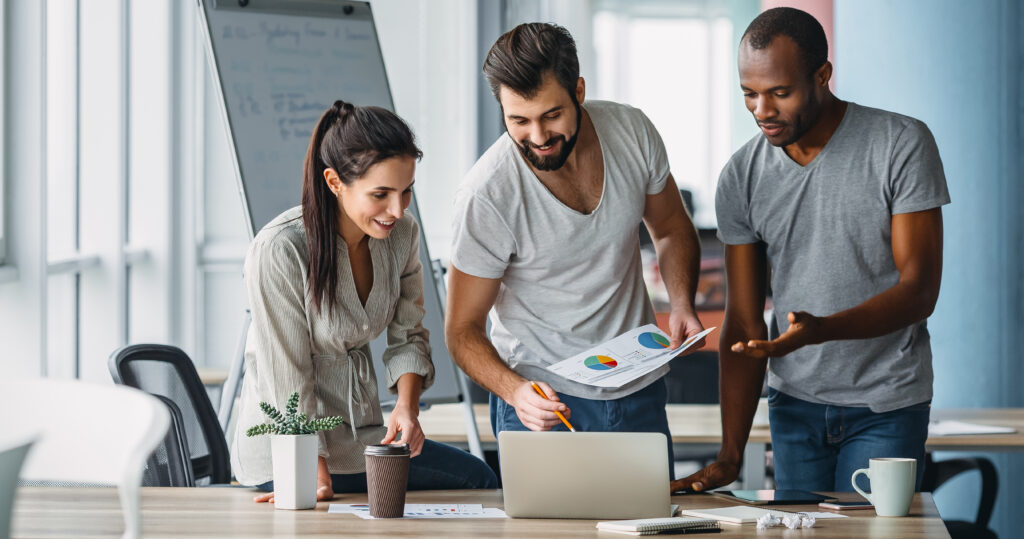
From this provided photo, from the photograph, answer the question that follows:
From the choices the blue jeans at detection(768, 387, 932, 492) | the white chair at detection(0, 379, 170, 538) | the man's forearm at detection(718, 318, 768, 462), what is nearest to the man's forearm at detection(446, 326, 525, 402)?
the man's forearm at detection(718, 318, 768, 462)

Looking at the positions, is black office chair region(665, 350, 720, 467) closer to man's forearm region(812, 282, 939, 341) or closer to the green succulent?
man's forearm region(812, 282, 939, 341)

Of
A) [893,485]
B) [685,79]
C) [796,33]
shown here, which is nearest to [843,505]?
[893,485]

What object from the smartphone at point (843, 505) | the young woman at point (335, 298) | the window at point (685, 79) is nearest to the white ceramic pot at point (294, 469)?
the young woman at point (335, 298)

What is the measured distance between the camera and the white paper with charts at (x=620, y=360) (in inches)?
79.4

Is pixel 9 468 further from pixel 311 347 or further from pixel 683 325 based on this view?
pixel 683 325

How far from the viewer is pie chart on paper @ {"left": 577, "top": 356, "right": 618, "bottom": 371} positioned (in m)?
2.03

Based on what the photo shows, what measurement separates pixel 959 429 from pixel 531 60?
1.79m

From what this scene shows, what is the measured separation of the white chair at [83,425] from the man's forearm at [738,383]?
4.58 feet

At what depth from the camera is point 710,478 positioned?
2010 mm

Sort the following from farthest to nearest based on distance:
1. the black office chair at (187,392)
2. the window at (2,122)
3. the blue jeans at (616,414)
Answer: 1. the window at (2,122)
2. the black office chair at (187,392)
3. the blue jeans at (616,414)

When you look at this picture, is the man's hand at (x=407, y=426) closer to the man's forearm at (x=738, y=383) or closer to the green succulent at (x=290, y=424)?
the green succulent at (x=290, y=424)

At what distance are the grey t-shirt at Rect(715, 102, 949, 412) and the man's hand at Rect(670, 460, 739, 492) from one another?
0.82ft

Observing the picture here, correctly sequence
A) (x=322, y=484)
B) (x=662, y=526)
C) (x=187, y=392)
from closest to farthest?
(x=662, y=526) < (x=322, y=484) < (x=187, y=392)

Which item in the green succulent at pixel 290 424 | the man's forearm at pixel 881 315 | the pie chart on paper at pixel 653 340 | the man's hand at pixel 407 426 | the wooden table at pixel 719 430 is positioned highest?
the man's forearm at pixel 881 315
